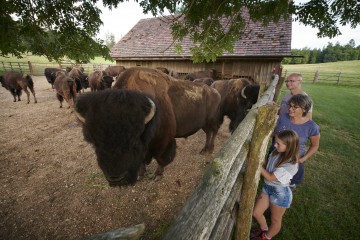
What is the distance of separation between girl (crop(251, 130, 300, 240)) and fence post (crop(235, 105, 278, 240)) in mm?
367

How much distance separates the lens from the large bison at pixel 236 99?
5863mm

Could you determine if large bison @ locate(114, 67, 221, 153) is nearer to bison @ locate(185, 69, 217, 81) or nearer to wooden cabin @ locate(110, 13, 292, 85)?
wooden cabin @ locate(110, 13, 292, 85)

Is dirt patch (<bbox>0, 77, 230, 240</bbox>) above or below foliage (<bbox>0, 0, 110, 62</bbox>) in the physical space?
below

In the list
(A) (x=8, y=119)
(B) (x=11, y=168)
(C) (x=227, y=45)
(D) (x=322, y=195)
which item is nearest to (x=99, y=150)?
(C) (x=227, y=45)

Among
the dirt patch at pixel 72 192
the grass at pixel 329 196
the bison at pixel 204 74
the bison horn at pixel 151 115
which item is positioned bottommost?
the grass at pixel 329 196

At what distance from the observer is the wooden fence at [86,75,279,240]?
106 cm

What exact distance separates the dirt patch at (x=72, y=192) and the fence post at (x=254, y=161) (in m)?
1.39

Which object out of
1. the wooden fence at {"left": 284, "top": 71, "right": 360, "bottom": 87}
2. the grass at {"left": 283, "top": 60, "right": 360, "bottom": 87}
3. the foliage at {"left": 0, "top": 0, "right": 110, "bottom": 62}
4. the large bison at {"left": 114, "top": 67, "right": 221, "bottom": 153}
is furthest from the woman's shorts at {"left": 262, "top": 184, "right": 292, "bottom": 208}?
the wooden fence at {"left": 284, "top": 71, "right": 360, "bottom": 87}

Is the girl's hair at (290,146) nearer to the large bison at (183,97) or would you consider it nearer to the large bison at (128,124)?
the large bison at (128,124)

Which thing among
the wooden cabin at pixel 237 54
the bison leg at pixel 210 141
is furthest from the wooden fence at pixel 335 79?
the bison leg at pixel 210 141

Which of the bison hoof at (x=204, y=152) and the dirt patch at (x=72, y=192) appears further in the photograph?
the bison hoof at (x=204, y=152)

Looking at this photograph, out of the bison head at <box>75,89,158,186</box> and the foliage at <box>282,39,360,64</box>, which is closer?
the bison head at <box>75,89,158,186</box>

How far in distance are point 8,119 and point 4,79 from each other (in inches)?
178

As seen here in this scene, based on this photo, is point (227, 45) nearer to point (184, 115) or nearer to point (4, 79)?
point (184, 115)
